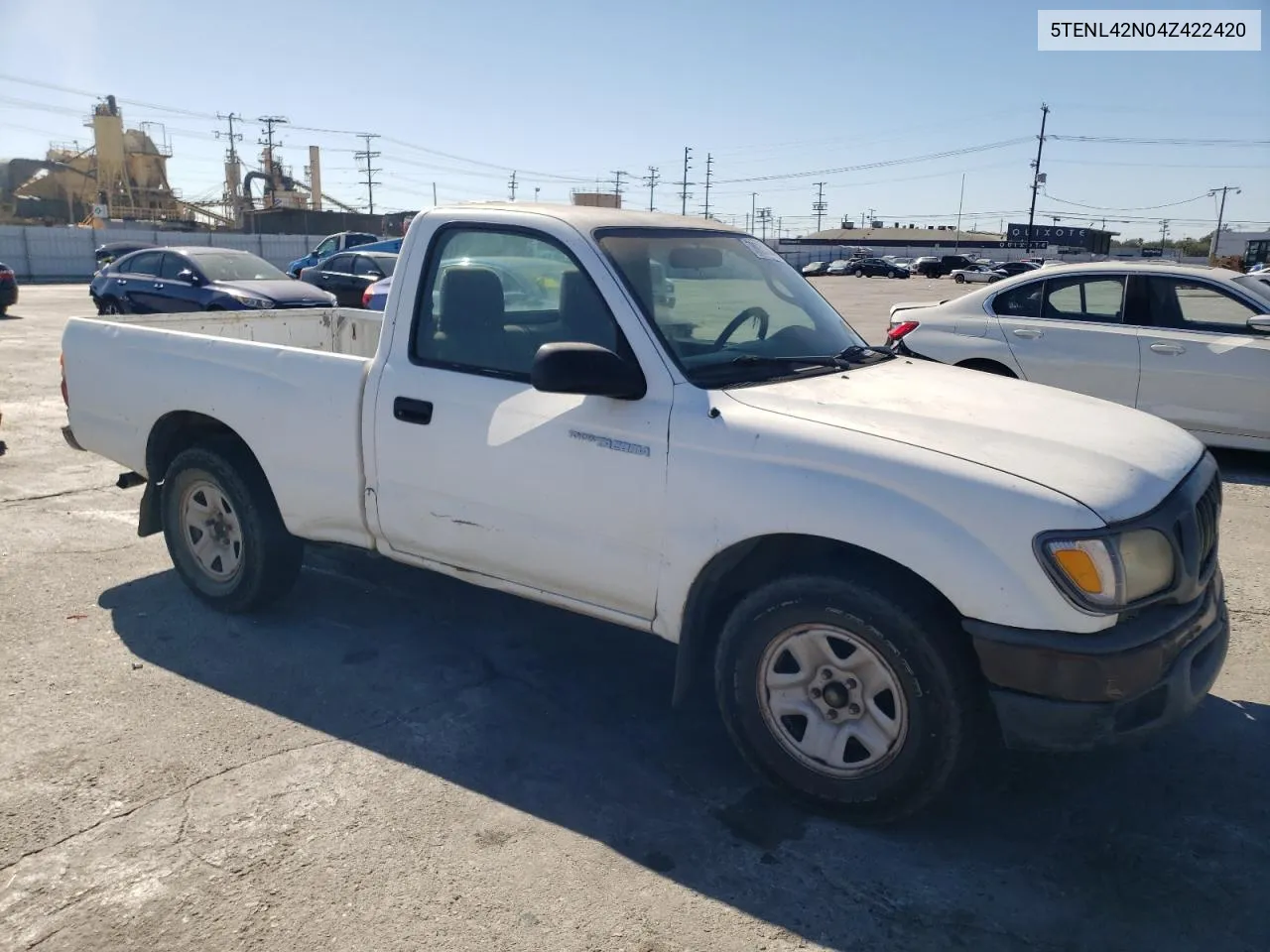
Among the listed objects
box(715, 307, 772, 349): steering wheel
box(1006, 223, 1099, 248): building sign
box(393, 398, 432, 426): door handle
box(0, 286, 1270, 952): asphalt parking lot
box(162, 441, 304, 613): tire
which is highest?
box(1006, 223, 1099, 248): building sign

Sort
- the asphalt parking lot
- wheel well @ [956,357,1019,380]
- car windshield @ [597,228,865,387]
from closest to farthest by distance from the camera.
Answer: the asphalt parking lot < car windshield @ [597,228,865,387] < wheel well @ [956,357,1019,380]

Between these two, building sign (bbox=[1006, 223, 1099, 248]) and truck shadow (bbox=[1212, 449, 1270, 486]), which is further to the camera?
building sign (bbox=[1006, 223, 1099, 248])

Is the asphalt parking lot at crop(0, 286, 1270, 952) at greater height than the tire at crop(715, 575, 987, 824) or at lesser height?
lesser

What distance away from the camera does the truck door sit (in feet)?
11.3

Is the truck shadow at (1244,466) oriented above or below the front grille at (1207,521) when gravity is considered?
below

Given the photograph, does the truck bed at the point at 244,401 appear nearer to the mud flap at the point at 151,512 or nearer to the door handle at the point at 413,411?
the mud flap at the point at 151,512

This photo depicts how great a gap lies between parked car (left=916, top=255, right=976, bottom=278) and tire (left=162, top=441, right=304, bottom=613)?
69251mm

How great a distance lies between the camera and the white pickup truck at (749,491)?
282cm

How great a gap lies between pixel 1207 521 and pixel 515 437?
7.91 ft

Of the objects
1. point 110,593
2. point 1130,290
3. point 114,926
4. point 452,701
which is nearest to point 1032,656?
point 452,701

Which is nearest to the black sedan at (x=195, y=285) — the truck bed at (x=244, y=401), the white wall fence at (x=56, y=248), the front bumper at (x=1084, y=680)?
the truck bed at (x=244, y=401)

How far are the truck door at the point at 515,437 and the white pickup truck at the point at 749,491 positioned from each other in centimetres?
1

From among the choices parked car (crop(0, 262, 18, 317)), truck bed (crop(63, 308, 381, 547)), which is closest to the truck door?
truck bed (crop(63, 308, 381, 547))

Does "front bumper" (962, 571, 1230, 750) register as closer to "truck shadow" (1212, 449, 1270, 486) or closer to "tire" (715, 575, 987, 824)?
"tire" (715, 575, 987, 824)
